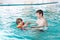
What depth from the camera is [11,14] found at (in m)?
1.04

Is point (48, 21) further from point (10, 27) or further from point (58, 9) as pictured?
point (10, 27)

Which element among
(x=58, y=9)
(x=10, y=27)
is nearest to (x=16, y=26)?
(x=10, y=27)

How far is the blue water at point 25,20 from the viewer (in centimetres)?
101

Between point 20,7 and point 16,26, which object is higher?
point 20,7

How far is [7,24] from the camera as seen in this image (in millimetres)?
1036

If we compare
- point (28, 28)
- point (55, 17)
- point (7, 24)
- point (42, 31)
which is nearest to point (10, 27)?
point (7, 24)

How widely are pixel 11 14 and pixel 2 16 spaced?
0.29 ft

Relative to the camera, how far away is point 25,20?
1030 millimetres

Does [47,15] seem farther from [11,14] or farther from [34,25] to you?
[11,14]

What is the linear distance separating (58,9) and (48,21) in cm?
15

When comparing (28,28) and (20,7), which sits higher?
(20,7)

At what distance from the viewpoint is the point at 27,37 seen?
1.01 metres

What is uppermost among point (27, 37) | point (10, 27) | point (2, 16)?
point (2, 16)

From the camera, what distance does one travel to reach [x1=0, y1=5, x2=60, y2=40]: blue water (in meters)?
1.01
